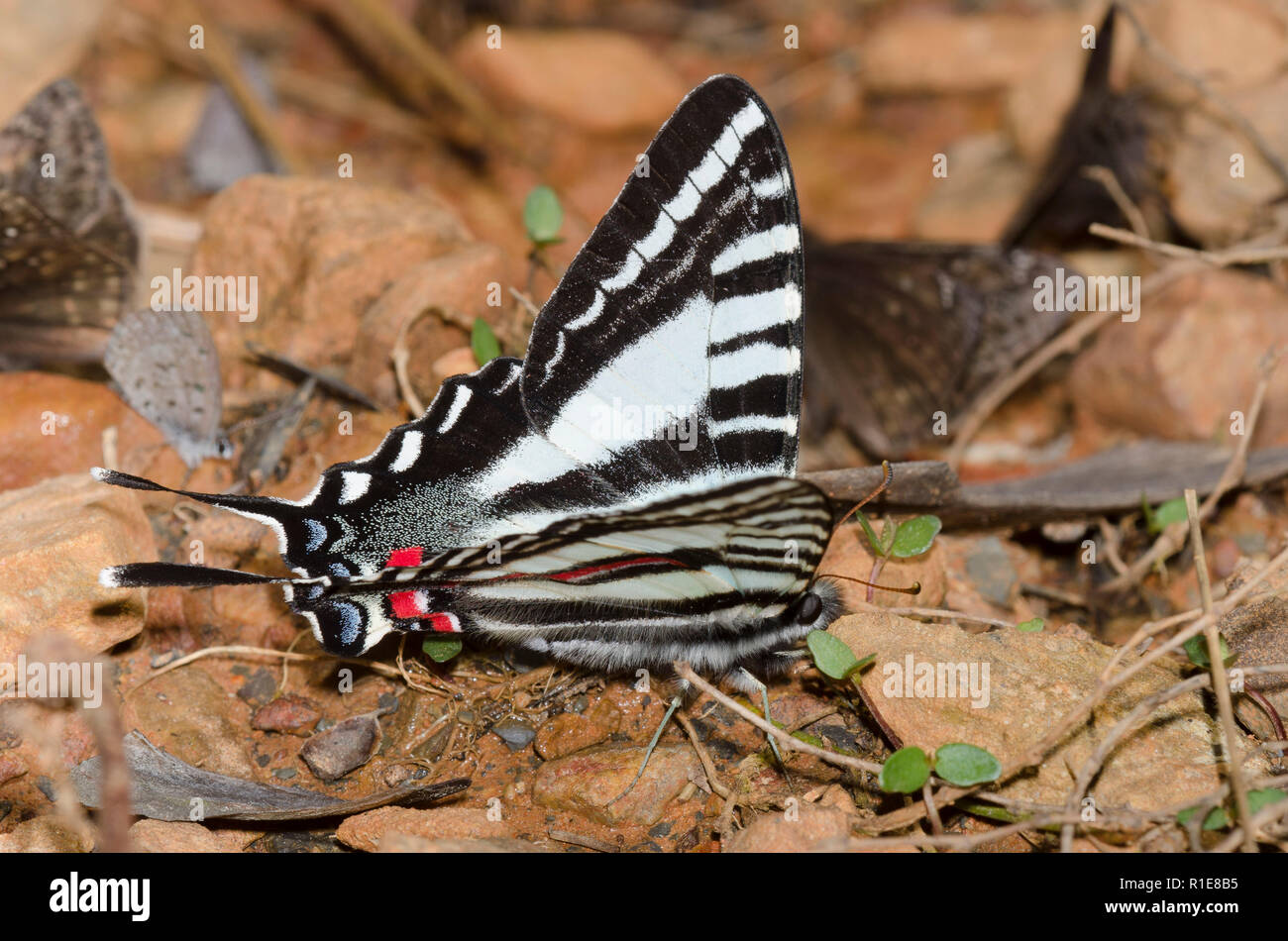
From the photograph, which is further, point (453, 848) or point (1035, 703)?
point (1035, 703)

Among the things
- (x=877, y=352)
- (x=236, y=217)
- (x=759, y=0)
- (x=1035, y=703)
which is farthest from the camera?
(x=759, y=0)

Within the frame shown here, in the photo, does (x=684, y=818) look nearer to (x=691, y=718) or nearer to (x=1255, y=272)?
(x=691, y=718)

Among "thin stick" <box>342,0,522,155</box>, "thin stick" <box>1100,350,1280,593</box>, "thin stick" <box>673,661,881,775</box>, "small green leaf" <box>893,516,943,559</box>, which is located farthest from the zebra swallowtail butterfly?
"thin stick" <box>342,0,522,155</box>

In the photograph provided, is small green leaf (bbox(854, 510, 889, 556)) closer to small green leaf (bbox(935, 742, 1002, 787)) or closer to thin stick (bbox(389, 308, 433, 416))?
small green leaf (bbox(935, 742, 1002, 787))

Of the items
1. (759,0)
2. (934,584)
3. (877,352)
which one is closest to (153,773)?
(934,584)

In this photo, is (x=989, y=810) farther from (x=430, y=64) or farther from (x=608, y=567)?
(x=430, y=64)

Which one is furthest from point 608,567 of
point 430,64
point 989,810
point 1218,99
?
point 430,64

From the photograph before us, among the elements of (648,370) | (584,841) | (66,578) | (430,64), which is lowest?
(584,841)

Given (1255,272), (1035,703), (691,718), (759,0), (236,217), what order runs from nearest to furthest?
(1035,703) → (691,718) → (236,217) → (1255,272) → (759,0)
